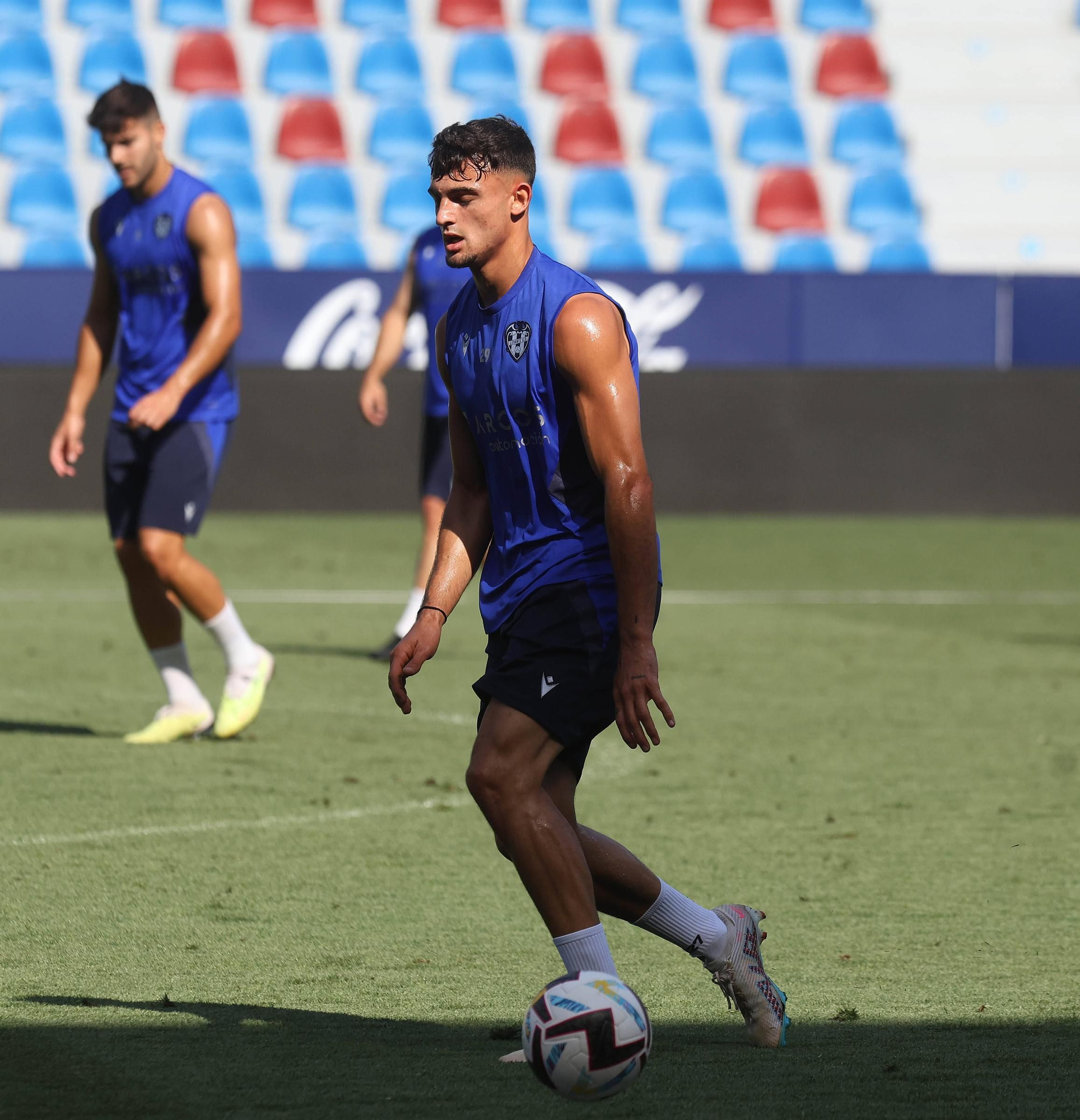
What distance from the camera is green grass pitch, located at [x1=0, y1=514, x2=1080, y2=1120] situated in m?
3.47

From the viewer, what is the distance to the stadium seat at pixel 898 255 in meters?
21.5

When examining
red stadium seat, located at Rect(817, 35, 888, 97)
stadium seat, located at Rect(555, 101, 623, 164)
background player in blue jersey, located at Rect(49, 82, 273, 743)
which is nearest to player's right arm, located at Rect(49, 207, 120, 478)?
background player in blue jersey, located at Rect(49, 82, 273, 743)

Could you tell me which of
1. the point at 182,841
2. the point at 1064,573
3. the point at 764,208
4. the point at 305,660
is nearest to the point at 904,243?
the point at 764,208

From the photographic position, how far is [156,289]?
6887mm

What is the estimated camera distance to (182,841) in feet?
18.1

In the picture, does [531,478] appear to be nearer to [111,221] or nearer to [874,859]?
[874,859]

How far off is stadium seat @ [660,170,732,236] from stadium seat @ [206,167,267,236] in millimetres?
4443

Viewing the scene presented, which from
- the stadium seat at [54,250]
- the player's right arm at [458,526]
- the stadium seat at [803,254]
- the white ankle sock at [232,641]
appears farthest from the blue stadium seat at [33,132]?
the player's right arm at [458,526]

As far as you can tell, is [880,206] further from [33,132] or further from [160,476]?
[160,476]

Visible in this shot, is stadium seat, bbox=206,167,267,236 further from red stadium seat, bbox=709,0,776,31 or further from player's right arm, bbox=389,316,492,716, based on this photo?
player's right arm, bbox=389,316,492,716

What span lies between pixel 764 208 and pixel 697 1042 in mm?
18652

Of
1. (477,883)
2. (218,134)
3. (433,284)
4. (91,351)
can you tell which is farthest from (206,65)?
(477,883)

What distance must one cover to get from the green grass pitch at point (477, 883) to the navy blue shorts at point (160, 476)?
0.84m

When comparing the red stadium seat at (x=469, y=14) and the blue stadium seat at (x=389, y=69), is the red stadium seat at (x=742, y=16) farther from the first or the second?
the blue stadium seat at (x=389, y=69)
